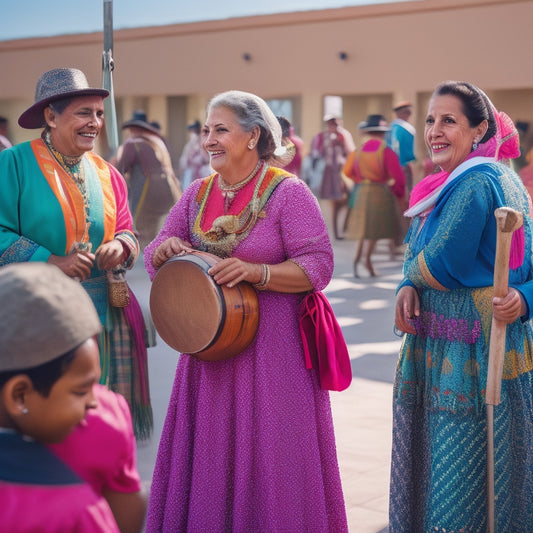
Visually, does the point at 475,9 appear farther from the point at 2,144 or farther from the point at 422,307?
the point at 422,307

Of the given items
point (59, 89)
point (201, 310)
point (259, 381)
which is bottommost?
point (259, 381)

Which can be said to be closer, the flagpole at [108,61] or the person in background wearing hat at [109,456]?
the person in background wearing hat at [109,456]

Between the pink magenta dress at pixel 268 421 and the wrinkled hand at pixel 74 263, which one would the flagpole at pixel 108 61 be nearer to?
the wrinkled hand at pixel 74 263

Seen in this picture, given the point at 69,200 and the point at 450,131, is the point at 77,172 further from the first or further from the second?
the point at 450,131

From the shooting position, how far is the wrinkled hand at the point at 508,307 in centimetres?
325

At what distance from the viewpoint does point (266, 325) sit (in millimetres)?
3490

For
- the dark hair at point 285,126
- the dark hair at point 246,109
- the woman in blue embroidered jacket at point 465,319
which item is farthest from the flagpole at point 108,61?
the woman in blue embroidered jacket at point 465,319

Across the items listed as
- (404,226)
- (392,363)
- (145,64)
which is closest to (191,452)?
(392,363)

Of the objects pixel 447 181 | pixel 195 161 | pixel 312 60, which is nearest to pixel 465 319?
pixel 447 181

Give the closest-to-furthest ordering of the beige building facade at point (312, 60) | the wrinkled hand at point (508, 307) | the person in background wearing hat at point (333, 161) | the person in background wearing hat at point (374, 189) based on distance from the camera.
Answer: the wrinkled hand at point (508, 307), the person in background wearing hat at point (374, 189), the person in background wearing hat at point (333, 161), the beige building facade at point (312, 60)

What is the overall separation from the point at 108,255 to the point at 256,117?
0.96m

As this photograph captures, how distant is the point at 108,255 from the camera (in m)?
4.05

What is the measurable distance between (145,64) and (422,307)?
21157 millimetres

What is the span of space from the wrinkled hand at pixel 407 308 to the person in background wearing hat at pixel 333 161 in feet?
42.5
